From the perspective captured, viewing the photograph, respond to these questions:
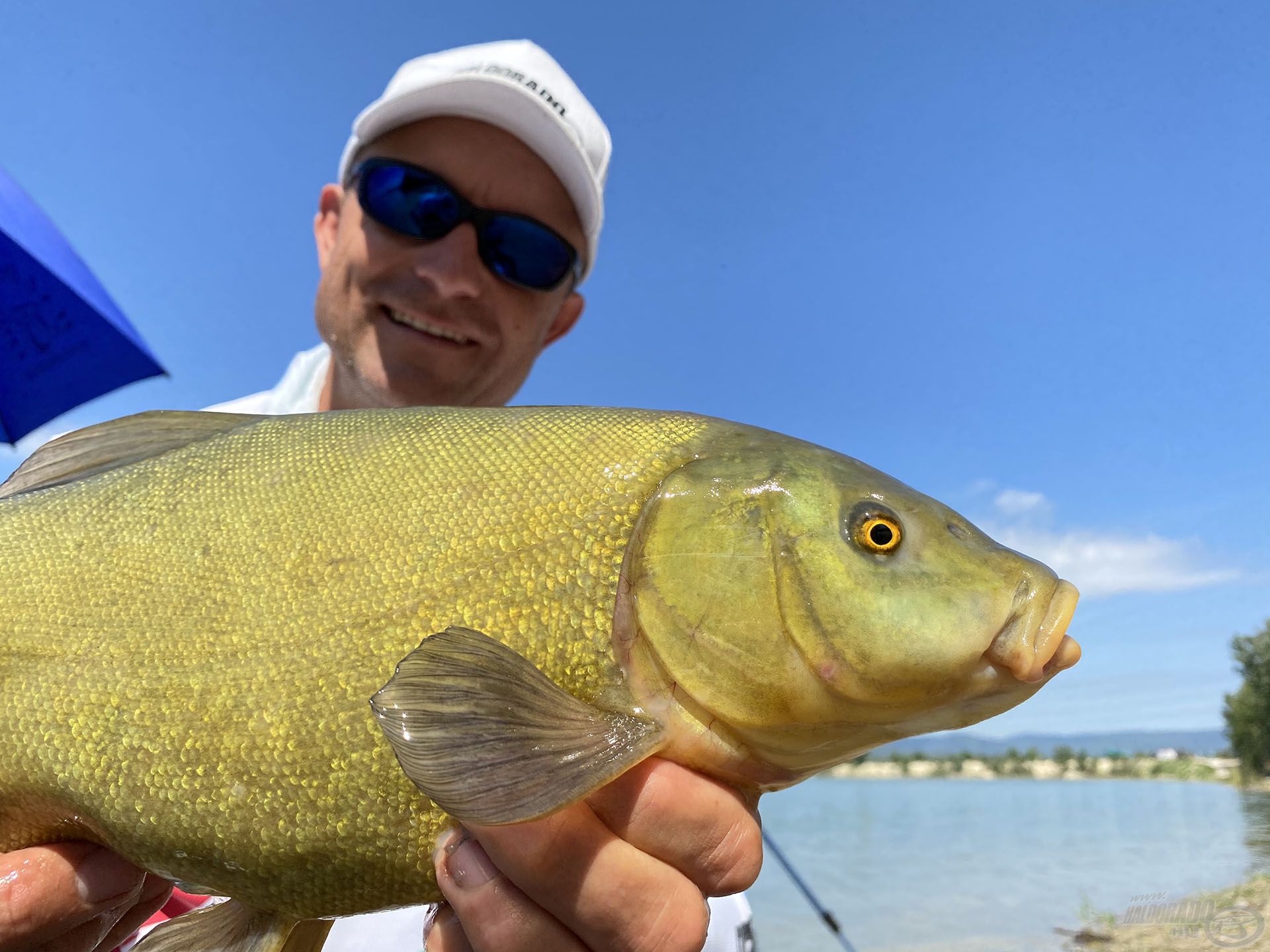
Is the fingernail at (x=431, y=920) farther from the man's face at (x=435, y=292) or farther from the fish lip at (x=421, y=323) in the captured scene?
the fish lip at (x=421, y=323)

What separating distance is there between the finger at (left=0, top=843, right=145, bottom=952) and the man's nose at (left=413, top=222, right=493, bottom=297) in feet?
9.24

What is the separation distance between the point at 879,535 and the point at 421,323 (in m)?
2.99

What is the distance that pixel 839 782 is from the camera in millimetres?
106625

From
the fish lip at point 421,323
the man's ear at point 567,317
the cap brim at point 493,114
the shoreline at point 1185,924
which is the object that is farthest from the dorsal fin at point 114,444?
the shoreline at point 1185,924

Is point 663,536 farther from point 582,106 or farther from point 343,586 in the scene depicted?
point 582,106

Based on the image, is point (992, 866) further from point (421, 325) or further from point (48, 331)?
point (48, 331)

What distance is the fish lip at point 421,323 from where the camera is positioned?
3.97 m

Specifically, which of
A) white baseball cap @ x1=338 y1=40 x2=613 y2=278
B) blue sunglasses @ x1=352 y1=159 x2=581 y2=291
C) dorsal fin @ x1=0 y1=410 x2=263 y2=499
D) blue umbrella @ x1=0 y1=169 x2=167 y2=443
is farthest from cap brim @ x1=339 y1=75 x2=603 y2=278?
dorsal fin @ x1=0 y1=410 x2=263 y2=499

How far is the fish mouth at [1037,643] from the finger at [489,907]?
104 cm

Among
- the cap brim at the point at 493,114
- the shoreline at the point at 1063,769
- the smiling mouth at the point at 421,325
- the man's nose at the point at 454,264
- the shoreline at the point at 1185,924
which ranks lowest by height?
the shoreline at the point at 1063,769

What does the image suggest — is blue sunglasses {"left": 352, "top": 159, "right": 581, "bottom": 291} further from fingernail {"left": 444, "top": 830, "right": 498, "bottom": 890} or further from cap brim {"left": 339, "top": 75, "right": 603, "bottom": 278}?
fingernail {"left": 444, "top": 830, "right": 498, "bottom": 890}

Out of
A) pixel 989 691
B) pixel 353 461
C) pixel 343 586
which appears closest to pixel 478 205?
pixel 353 461

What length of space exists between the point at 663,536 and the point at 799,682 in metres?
0.40

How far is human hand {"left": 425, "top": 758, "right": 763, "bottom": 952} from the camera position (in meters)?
1.55
